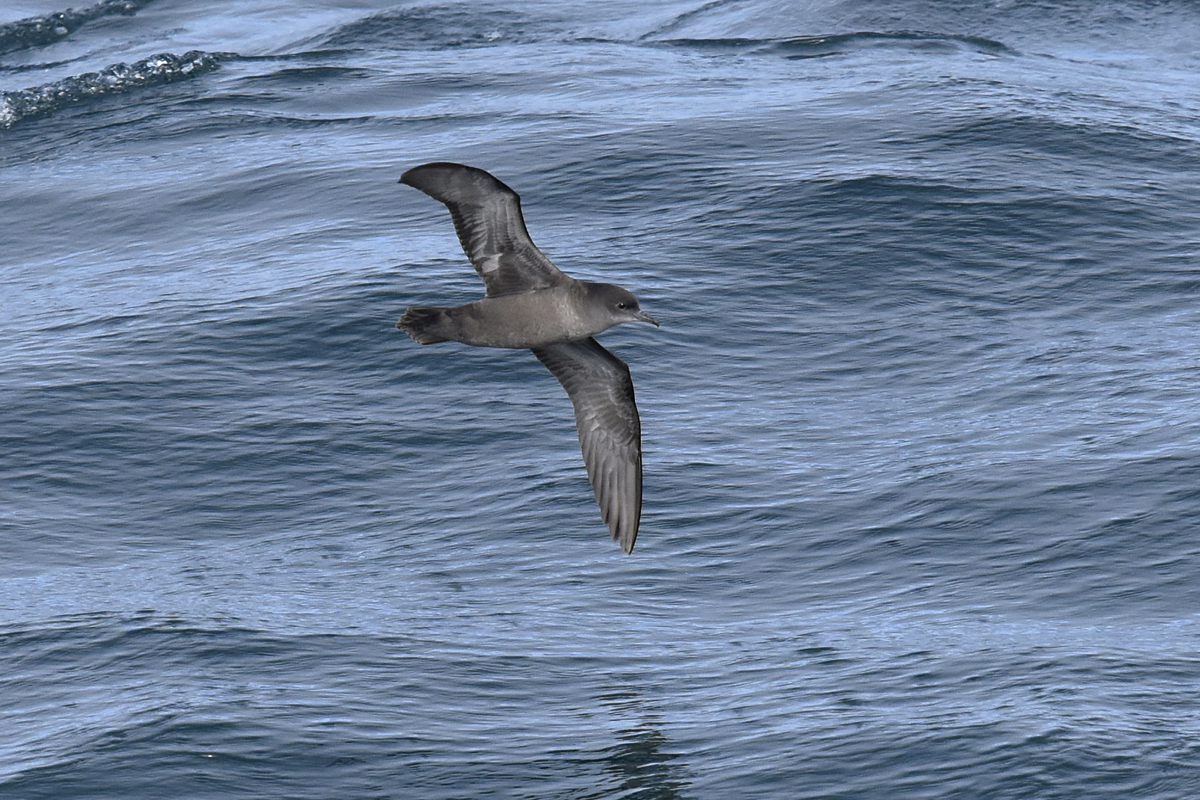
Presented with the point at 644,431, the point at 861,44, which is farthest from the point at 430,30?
the point at 644,431

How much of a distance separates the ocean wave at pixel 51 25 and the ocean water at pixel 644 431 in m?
1.91

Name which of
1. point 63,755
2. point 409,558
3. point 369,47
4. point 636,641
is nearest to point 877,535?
point 636,641

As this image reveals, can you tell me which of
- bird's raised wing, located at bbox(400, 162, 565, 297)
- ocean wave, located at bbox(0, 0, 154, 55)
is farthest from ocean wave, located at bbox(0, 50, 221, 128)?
bird's raised wing, located at bbox(400, 162, 565, 297)

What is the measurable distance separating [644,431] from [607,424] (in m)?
8.83

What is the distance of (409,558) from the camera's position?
18922 mm

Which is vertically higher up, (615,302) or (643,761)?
(615,302)

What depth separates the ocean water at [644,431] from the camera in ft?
48.9

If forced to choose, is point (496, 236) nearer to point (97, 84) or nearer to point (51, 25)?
point (97, 84)

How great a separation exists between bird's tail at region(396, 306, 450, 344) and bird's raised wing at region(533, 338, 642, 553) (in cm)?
145

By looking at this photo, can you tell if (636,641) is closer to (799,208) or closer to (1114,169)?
(799,208)

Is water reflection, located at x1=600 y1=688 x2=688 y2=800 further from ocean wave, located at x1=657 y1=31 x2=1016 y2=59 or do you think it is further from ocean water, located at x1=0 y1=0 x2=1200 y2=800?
ocean wave, located at x1=657 y1=31 x2=1016 y2=59

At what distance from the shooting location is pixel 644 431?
69.4 feet

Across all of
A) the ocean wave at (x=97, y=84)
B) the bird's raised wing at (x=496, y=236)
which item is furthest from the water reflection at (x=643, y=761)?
the ocean wave at (x=97, y=84)

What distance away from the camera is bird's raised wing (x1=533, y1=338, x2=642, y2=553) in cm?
1212
